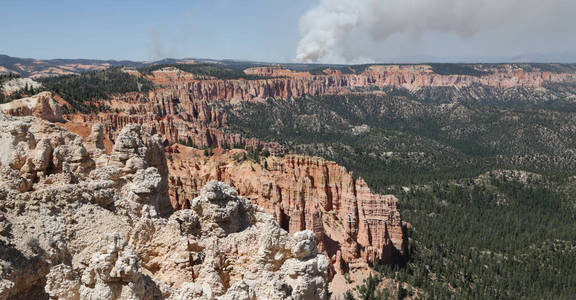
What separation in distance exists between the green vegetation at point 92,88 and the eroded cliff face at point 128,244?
2367 inches

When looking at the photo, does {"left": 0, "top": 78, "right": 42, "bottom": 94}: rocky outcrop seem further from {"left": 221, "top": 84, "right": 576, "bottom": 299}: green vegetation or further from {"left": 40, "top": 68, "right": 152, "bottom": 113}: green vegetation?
{"left": 221, "top": 84, "right": 576, "bottom": 299}: green vegetation

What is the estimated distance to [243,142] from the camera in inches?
2803

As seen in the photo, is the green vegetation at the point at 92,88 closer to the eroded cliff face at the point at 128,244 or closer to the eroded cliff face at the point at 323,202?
the eroded cliff face at the point at 323,202

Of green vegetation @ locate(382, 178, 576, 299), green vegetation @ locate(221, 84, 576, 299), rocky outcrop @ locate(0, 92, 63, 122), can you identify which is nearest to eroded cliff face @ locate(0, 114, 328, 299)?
rocky outcrop @ locate(0, 92, 63, 122)

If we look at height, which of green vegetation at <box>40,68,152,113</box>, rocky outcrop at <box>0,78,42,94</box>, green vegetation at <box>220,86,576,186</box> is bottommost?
green vegetation at <box>220,86,576,186</box>

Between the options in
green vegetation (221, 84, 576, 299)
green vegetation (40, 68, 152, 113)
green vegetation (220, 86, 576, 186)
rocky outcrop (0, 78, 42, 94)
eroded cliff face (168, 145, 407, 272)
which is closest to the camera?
eroded cliff face (168, 145, 407, 272)

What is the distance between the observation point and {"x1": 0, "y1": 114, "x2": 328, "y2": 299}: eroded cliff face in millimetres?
6773

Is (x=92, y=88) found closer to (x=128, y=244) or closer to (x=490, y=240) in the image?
(x=490, y=240)

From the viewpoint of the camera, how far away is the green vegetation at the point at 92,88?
235ft

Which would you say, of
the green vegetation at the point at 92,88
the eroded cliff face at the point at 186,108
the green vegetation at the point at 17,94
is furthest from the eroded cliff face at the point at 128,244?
the green vegetation at the point at 92,88

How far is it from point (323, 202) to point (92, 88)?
80.8m

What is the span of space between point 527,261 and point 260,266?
50.3 meters

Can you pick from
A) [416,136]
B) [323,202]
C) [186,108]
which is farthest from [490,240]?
[416,136]

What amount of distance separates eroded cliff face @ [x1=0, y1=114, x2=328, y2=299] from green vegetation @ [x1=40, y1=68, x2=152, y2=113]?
60118 mm
